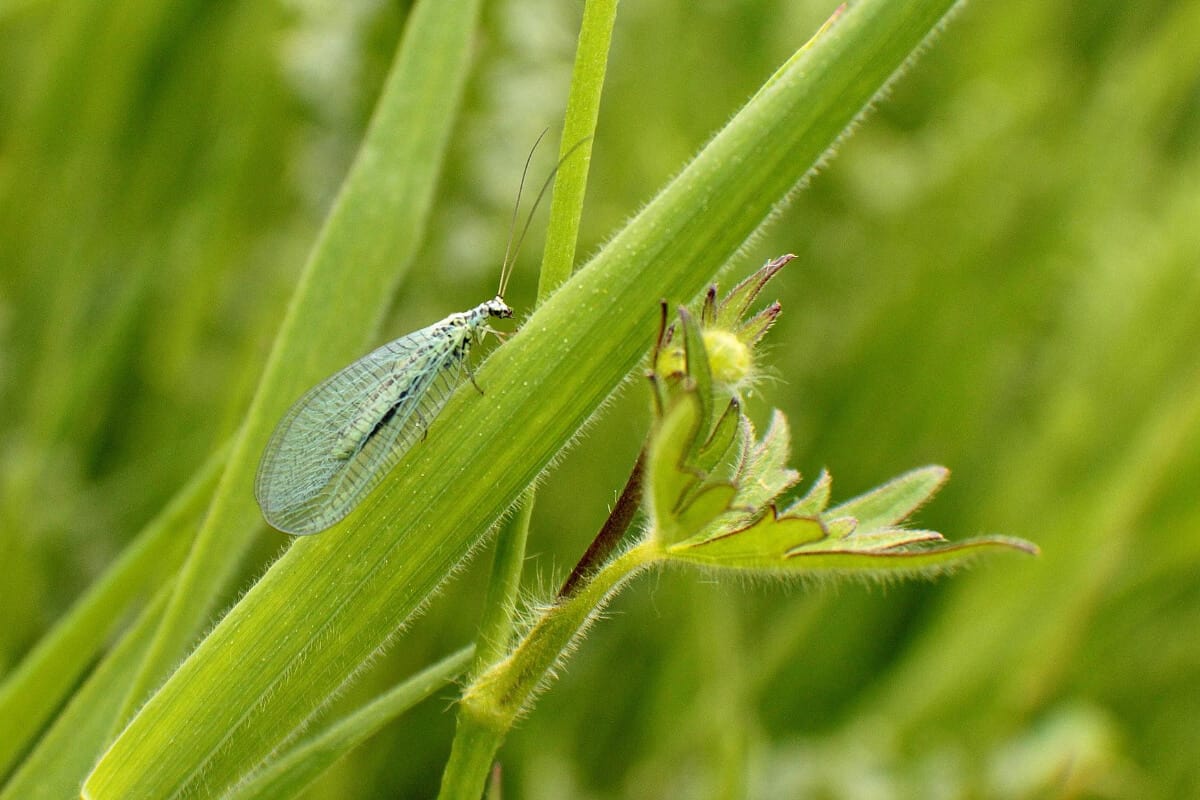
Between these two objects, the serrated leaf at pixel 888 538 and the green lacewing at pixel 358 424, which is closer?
the serrated leaf at pixel 888 538

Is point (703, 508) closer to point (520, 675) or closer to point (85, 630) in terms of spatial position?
point (520, 675)

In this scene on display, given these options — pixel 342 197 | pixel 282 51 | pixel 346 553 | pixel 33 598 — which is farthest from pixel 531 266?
pixel 346 553

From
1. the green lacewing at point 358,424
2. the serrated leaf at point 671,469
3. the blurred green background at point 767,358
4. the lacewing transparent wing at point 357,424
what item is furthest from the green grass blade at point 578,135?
the blurred green background at point 767,358

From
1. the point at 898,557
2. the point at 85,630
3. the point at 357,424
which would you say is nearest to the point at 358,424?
the point at 357,424

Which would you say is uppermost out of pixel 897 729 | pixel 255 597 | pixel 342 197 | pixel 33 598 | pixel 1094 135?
pixel 1094 135

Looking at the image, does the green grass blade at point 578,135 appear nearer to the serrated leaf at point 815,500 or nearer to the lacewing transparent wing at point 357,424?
the lacewing transparent wing at point 357,424

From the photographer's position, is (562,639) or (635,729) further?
(635,729)

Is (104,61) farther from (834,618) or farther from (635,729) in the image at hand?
(834,618)
